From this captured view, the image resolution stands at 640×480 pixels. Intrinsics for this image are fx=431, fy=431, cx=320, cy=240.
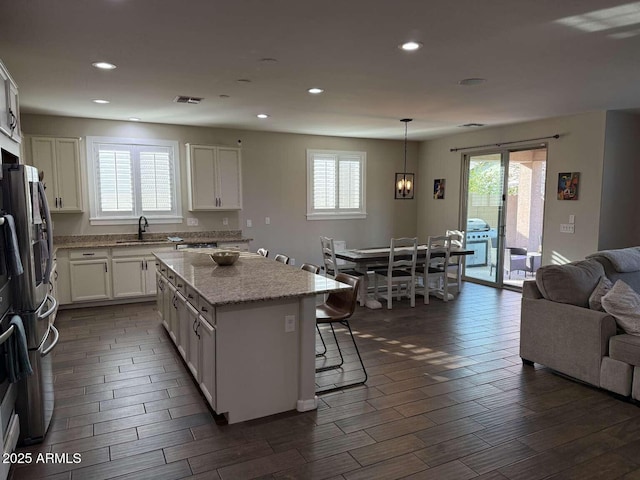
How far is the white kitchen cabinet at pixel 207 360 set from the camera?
9.31 ft

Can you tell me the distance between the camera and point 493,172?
737cm

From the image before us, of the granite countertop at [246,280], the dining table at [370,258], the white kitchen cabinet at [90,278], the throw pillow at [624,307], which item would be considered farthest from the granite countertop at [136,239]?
the throw pillow at [624,307]

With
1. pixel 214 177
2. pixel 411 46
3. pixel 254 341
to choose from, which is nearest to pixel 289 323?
pixel 254 341

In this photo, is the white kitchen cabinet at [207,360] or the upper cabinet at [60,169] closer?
the white kitchen cabinet at [207,360]

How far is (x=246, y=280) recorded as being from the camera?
337 centimetres

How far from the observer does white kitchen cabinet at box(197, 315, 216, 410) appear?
2.84 meters

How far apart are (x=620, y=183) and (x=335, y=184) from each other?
4464 mm

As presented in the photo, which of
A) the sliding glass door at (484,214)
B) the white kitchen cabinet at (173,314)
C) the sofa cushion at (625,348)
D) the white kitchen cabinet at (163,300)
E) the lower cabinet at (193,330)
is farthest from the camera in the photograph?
the sliding glass door at (484,214)

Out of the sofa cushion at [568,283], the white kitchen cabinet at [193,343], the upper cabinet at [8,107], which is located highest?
the upper cabinet at [8,107]

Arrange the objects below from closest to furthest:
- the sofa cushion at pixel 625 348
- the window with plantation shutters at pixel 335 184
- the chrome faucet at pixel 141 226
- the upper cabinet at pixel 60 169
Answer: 1. the sofa cushion at pixel 625 348
2. the upper cabinet at pixel 60 169
3. the chrome faucet at pixel 141 226
4. the window with plantation shutters at pixel 335 184

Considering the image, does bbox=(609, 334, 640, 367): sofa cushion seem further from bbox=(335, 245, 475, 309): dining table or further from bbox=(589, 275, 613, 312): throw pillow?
bbox=(335, 245, 475, 309): dining table

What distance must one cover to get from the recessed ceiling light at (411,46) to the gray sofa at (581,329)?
2183mm

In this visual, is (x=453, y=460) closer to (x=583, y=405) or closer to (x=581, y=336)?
(x=583, y=405)

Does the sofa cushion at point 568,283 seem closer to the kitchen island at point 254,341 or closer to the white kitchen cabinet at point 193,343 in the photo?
the kitchen island at point 254,341
